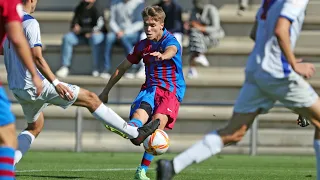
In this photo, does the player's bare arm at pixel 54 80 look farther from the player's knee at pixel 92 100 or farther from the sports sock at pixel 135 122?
the sports sock at pixel 135 122

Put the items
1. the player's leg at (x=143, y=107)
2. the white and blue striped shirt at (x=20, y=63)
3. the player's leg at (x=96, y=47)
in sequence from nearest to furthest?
the white and blue striped shirt at (x=20, y=63), the player's leg at (x=143, y=107), the player's leg at (x=96, y=47)

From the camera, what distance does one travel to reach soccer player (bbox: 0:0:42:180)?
26.8ft

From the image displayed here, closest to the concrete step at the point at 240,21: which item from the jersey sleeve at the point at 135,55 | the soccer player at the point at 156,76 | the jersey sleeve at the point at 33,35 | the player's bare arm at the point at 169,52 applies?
the soccer player at the point at 156,76

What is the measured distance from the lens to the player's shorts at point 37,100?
1117 cm

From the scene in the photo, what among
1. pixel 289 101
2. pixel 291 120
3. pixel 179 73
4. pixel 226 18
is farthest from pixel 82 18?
pixel 289 101

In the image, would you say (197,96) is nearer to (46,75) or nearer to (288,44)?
(46,75)

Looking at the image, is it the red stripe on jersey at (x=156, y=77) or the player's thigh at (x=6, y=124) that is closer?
the player's thigh at (x=6, y=124)


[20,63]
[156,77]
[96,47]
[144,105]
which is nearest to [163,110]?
[144,105]

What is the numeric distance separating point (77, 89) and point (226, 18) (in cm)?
1357

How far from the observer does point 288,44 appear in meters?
8.62

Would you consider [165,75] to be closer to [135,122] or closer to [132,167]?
[135,122]

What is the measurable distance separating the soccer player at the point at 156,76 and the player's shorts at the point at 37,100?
1.12 metres

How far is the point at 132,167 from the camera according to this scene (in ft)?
50.9

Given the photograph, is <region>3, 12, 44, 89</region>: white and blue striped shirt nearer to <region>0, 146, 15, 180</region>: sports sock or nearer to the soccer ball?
the soccer ball
